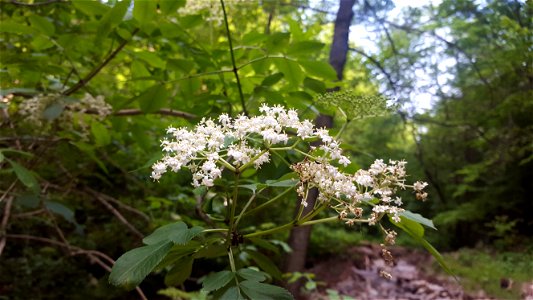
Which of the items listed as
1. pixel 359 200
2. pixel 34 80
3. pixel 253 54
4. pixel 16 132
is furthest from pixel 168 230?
pixel 16 132

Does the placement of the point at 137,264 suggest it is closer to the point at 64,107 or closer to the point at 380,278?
the point at 64,107

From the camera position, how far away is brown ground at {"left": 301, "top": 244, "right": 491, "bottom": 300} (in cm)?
324

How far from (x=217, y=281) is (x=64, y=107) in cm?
135

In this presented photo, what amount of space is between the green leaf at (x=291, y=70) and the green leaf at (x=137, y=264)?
36.7 inches

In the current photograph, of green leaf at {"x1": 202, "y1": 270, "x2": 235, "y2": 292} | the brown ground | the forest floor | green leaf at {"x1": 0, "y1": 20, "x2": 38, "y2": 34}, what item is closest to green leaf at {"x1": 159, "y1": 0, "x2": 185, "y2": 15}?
green leaf at {"x1": 0, "y1": 20, "x2": 38, "y2": 34}

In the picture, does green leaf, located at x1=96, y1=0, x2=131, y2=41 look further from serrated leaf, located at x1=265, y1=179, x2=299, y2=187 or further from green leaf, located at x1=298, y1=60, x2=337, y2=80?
serrated leaf, located at x1=265, y1=179, x2=299, y2=187

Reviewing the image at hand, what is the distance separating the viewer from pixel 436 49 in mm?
2574

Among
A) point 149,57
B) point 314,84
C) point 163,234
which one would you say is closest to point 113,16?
point 149,57

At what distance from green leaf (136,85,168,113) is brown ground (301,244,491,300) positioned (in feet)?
6.05

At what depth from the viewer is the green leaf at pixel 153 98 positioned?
4.93 feet

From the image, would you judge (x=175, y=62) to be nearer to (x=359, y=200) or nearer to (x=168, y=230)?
(x=168, y=230)

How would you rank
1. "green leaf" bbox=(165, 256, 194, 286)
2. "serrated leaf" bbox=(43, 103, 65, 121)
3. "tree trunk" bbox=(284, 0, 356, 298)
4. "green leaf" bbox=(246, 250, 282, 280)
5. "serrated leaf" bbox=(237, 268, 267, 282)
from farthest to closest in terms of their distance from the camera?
"tree trunk" bbox=(284, 0, 356, 298) < "serrated leaf" bbox=(43, 103, 65, 121) < "green leaf" bbox=(246, 250, 282, 280) < "green leaf" bbox=(165, 256, 194, 286) < "serrated leaf" bbox=(237, 268, 267, 282)

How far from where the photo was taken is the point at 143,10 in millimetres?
1463

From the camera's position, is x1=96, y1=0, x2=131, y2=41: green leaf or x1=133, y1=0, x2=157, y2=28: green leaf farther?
x1=133, y1=0, x2=157, y2=28: green leaf
